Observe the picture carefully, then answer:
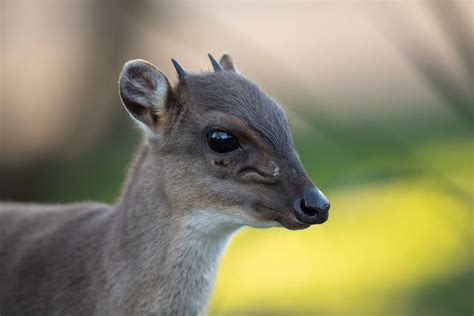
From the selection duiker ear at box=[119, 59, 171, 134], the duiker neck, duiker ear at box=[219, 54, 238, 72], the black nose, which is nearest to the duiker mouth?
Result: the black nose

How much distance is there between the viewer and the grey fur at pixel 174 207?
3.88 meters

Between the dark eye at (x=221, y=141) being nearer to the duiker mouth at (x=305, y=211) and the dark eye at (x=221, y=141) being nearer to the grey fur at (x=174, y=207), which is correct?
the grey fur at (x=174, y=207)

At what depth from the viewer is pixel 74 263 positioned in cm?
457

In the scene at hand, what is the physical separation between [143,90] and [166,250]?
30.3 inches

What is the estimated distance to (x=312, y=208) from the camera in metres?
3.67

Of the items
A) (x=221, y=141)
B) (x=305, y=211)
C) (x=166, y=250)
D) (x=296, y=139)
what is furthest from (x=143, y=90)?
(x=296, y=139)

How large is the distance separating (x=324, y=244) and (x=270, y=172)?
5.25m

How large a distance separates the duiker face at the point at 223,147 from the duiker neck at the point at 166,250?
0.08m

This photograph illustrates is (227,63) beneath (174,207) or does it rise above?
above

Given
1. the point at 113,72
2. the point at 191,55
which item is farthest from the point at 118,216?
the point at 191,55

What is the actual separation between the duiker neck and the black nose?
17.6 inches

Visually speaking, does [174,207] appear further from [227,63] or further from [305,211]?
[227,63]

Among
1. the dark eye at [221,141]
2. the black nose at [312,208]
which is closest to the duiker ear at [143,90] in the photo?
the dark eye at [221,141]

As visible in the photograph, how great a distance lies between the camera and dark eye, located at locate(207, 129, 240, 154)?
3947mm
